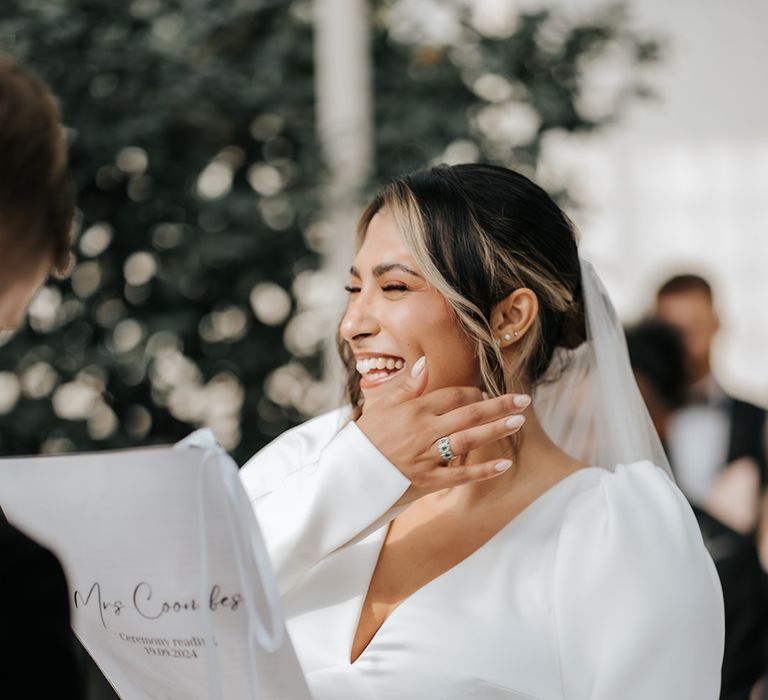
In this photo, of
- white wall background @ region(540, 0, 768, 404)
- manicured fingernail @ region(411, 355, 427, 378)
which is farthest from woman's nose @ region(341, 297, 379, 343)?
white wall background @ region(540, 0, 768, 404)

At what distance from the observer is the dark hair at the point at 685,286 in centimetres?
404

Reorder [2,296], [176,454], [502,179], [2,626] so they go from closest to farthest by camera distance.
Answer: [2,626]
[2,296]
[176,454]
[502,179]

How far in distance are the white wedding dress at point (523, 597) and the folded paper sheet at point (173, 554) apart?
1.22 feet

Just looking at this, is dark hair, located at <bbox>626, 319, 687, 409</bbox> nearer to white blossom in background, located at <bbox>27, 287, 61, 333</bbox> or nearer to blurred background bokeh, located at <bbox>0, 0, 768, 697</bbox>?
blurred background bokeh, located at <bbox>0, 0, 768, 697</bbox>

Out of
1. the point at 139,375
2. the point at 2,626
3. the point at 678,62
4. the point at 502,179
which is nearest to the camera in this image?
the point at 2,626

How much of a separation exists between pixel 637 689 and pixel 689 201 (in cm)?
549

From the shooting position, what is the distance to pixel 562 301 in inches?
85.0

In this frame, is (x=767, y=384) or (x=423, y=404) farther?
(x=767, y=384)

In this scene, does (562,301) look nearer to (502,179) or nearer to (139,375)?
(502,179)

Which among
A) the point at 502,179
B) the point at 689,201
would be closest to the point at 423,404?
the point at 502,179

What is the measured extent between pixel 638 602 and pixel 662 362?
1506 millimetres

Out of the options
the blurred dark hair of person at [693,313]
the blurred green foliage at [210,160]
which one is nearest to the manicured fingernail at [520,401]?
the blurred dark hair of person at [693,313]

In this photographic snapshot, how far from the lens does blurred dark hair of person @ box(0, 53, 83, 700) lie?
3.15 feet

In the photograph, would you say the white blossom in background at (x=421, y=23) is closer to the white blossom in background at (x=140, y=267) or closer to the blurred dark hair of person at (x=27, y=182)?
the white blossom in background at (x=140, y=267)
